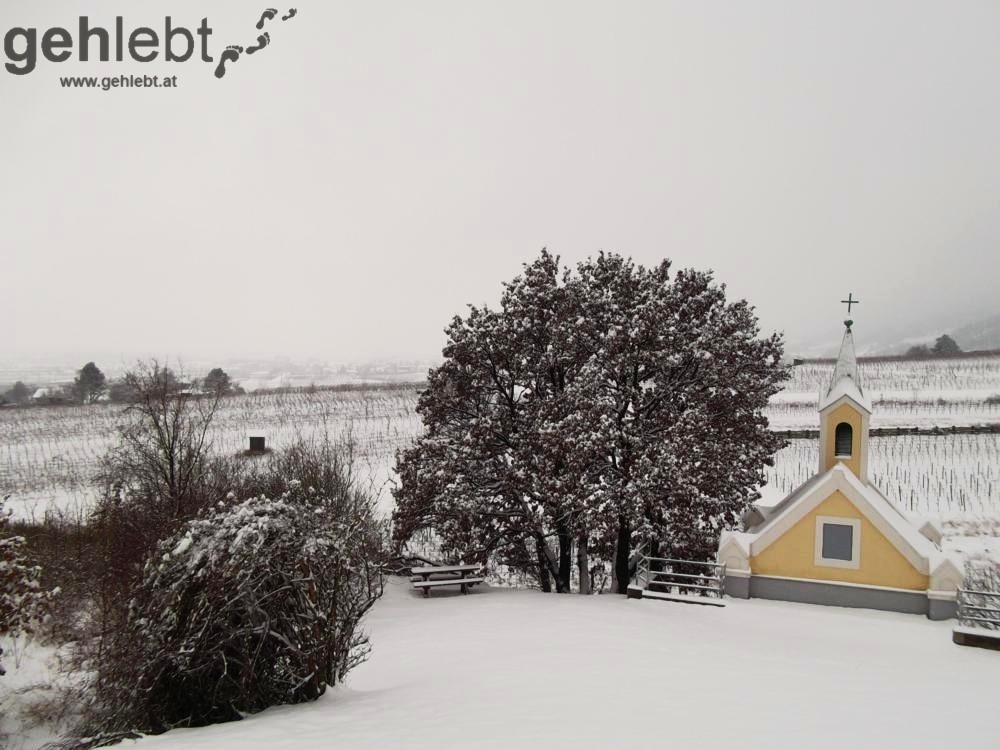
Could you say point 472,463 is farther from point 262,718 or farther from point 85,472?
point 85,472

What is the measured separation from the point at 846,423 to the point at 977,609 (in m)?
5.56

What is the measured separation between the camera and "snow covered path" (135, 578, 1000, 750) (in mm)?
6695

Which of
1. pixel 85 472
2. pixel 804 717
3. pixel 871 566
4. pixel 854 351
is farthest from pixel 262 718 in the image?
pixel 85 472

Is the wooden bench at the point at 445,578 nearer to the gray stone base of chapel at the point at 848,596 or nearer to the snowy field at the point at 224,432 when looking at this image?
the snowy field at the point at 224,432

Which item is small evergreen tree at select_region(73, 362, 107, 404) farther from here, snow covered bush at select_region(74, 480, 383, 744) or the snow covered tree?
snow covered bush at select_region(74, 480, 383, 744)

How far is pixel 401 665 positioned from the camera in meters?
10.6

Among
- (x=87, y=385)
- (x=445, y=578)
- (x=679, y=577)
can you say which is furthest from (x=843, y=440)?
(x=87, y=385)

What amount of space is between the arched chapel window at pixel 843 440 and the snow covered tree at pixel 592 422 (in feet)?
6.94

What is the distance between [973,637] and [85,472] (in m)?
37.6

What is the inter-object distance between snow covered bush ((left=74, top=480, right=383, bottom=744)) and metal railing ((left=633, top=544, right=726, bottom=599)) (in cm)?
930

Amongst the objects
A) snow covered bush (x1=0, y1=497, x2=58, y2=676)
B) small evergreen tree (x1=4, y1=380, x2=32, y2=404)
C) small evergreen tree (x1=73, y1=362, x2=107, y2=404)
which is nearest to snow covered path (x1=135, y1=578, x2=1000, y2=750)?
snow covered bush (x1=0, y1=497, x2=58, y2=676)

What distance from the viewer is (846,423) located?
16953 millimetres

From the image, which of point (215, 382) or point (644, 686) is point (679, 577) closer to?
point (644, 686)

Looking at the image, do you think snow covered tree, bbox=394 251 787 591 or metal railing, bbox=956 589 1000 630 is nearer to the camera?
metal railing, bbox=956 589 1000 630
